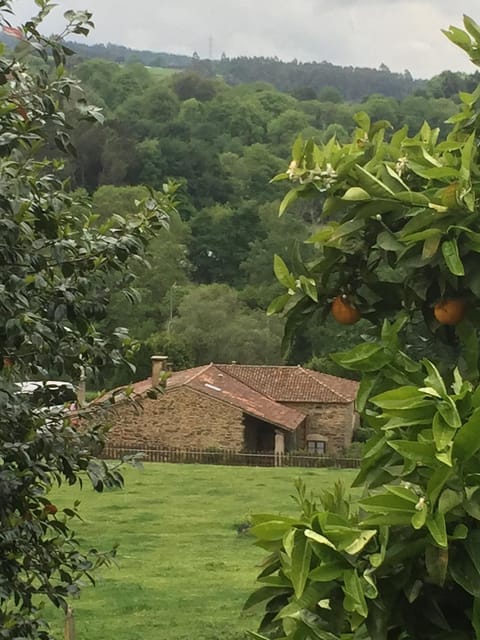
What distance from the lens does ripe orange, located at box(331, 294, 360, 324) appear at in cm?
245

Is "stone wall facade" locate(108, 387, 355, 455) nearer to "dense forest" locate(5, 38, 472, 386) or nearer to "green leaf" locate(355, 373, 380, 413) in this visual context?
"dense forest" locate(5, 38, 472, 386)

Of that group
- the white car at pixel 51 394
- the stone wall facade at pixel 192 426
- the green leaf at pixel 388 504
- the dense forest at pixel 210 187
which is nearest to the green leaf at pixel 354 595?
the green leaf at pixel 388 504

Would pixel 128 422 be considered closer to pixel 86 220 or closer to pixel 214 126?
pixel 86 220

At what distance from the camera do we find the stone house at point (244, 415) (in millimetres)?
36219

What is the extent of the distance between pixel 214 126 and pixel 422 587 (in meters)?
97.0

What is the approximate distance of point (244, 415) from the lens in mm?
36344

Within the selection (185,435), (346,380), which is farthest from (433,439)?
(346,380)

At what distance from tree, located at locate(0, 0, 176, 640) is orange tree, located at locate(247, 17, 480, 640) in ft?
3.76

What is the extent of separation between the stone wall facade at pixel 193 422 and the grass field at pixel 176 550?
4.48 meters

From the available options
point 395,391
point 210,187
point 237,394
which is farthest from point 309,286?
point 210,187

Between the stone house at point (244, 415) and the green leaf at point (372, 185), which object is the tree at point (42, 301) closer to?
the green leaf at point (372, 185)

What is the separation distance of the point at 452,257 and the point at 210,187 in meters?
84.7

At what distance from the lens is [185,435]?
3647cm

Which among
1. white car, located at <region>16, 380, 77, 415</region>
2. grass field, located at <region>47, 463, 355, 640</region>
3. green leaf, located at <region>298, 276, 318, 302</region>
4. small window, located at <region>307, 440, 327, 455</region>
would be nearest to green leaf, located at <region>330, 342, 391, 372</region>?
green leaf, located at <region>298, 276, 318, 302</region>
